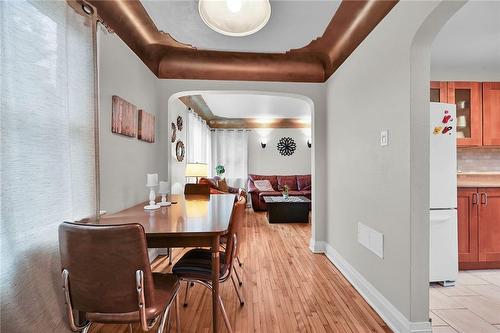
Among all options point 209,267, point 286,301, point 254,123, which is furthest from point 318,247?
point 254,123

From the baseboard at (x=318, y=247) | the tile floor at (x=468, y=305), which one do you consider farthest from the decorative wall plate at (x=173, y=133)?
the tile floor at (x=468, y=305)

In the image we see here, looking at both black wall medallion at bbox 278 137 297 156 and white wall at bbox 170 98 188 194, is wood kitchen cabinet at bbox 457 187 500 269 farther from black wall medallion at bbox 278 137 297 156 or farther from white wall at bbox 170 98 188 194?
black wall medallion at bbox 278 137 297 156

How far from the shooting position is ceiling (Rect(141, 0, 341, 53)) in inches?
75.8

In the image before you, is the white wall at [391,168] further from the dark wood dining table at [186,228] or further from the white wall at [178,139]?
the white wall at [178,139]

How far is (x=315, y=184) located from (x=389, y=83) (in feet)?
5.62

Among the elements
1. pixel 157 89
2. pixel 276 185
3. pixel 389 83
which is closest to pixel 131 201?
pixel 157 89

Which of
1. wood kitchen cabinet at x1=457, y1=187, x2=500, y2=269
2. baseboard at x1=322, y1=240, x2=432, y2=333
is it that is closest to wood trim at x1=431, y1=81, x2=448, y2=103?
wood kitchen cabinet at x1=457, y1=187, x2=500, y2=269

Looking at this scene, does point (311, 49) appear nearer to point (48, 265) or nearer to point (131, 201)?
point (131, 201)

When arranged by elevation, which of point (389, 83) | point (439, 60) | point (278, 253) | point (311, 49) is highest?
point (311, 49)

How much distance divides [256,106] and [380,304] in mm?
4553

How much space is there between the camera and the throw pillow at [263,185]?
6.69 meters

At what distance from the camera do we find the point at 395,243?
1731 mm

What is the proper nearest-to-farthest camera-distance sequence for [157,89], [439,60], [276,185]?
1. [439,60]
2. [157,89]
3. [276,185]

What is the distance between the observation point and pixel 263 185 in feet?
22.4
